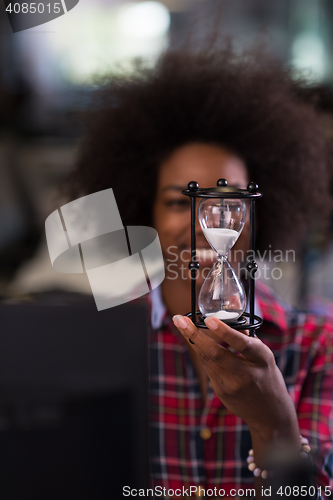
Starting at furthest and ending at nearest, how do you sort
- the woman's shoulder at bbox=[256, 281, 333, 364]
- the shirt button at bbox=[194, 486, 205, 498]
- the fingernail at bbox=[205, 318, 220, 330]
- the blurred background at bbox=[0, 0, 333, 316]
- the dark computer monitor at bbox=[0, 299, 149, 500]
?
the blurred background at bbox=[0, 0, 333, 316] → the woman's shoulder at bbox=[256, 281, 333, 364] → the shirt button at bbox=[194, 486, 205, 498] → the dark computer monitor at bbox=[0, 299, 149, 500] → the fingernail at bbox=[205, 318, 220, 330]

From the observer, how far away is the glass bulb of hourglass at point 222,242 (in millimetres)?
508

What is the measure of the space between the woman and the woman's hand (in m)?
0.28

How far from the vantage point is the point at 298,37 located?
2.08 m

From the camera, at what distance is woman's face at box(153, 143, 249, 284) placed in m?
0.82

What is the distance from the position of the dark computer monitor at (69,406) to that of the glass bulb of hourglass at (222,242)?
122 millimetres

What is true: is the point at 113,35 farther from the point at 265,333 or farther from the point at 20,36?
the point at 265,333

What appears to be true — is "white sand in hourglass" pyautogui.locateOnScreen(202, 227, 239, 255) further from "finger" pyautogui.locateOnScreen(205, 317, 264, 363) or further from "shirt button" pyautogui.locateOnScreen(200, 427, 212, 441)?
"shirt button" pyautogui.locateOnScreen(200, 427, 212, 441)

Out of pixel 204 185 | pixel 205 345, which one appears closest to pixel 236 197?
pixel 205 345

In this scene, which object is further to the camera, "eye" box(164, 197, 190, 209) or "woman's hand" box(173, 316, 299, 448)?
"eye" box(164, 197, 190, 209)

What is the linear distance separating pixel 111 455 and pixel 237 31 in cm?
181

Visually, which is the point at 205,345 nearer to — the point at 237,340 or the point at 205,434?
the point at 237,340

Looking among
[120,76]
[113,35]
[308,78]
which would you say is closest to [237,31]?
[113,35]

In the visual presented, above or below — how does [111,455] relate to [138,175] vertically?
below

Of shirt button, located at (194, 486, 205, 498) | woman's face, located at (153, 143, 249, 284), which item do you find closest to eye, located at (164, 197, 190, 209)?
woman's face, located at (153, 143, 249, 284)
